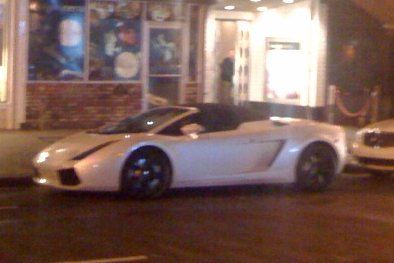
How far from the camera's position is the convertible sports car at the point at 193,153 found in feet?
34.4

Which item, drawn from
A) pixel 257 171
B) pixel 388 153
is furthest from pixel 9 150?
pixel 388 153

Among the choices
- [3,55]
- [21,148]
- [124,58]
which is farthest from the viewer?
[124,58]

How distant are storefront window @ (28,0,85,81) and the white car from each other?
23.8ft

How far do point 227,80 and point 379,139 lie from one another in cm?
880

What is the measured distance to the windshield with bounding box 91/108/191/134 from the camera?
11.3 meters

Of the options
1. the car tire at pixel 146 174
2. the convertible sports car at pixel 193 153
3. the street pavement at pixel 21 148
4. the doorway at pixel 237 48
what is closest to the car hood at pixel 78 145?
the convertible sports car at pixel 193 153

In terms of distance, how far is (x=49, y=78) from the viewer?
58.5 ft

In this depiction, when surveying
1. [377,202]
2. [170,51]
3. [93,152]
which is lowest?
[377,202]

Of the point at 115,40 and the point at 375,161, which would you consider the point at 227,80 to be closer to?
the point at 115,40

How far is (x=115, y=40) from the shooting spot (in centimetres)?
1848

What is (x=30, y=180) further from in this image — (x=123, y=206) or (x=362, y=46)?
(x=362, y=46)

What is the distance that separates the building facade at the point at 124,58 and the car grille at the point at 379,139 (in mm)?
5281

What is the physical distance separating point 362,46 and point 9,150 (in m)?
10.0

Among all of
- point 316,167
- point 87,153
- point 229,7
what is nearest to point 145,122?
point 87,153
